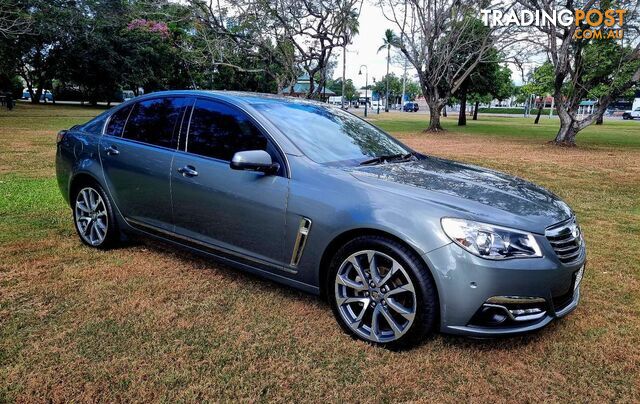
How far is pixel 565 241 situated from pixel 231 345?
214cm

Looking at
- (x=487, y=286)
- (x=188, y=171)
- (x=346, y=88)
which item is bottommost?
(x=487, y=286)

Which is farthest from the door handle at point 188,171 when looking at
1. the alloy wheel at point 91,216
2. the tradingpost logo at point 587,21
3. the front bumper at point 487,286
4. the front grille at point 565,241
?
the tradingpost logo at point 587,21

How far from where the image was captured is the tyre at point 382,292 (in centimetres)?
280

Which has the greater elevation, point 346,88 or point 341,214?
point 346,88

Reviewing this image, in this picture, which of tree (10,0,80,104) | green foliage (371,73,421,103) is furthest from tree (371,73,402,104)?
tree (10,0,80,104)

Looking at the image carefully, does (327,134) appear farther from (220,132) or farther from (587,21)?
(587,21)

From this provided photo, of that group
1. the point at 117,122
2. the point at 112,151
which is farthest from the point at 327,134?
the point at 117,122

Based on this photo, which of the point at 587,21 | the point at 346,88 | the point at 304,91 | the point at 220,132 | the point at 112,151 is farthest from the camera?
the point at 346,88

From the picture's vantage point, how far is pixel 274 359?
113 inches

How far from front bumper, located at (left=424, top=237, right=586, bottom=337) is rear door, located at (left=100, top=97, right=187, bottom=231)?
2.32m

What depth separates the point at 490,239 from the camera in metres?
2.71

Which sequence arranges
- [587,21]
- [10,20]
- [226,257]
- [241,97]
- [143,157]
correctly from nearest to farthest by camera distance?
1. [226,257]
2. [241,97]
3. [143,157]
4. [587,21]
5. [10,20]

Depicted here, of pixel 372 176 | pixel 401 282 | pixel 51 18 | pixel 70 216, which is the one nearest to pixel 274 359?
pixel 401 282

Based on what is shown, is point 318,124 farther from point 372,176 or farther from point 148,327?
point 148,327
